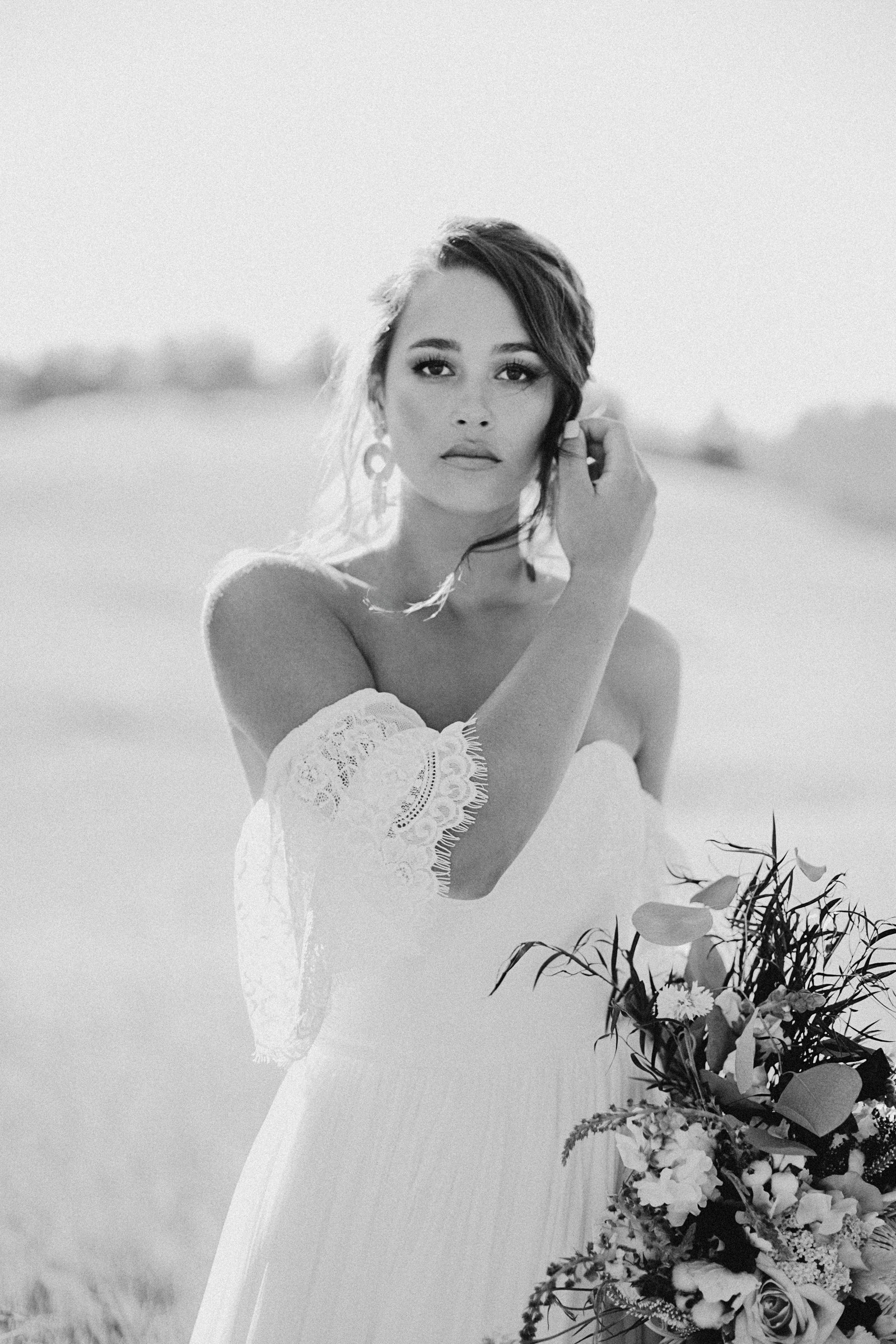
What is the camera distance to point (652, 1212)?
42.8 inches

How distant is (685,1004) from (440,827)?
282mm

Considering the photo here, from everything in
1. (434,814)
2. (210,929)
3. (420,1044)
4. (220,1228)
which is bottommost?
(220,1228)

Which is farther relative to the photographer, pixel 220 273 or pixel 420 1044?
pixel 220 273

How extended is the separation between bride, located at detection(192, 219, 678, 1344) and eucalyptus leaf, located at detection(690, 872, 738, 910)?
205 mm

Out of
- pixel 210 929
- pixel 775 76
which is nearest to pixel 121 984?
pixel 210 929

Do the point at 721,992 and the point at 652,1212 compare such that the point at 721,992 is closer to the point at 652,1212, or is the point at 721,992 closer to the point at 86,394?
the point at 652,1212

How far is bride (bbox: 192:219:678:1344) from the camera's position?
4.31ft

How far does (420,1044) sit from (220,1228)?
6.19ft

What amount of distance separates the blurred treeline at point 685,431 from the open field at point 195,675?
60 millimetres

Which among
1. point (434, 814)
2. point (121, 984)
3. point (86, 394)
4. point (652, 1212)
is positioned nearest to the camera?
point (652, 1212)

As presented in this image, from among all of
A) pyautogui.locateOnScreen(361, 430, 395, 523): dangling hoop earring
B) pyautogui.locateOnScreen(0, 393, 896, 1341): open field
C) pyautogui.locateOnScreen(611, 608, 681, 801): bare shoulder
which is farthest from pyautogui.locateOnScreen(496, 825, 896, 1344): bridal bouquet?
pyautogui.locateOnScreen(0, 393, 896, 1341): open field

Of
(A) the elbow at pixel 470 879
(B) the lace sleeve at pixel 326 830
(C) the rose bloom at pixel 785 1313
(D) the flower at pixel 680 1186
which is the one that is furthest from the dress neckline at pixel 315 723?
(C) the rose bloom at pixel 785 1313

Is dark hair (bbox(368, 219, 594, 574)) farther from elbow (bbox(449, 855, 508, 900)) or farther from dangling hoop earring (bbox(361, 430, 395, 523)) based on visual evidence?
elbow (bbox(449, 855, 508, 900))

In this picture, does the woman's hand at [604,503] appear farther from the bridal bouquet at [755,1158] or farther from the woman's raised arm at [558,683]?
the bridal bouquet at [755,1158]
